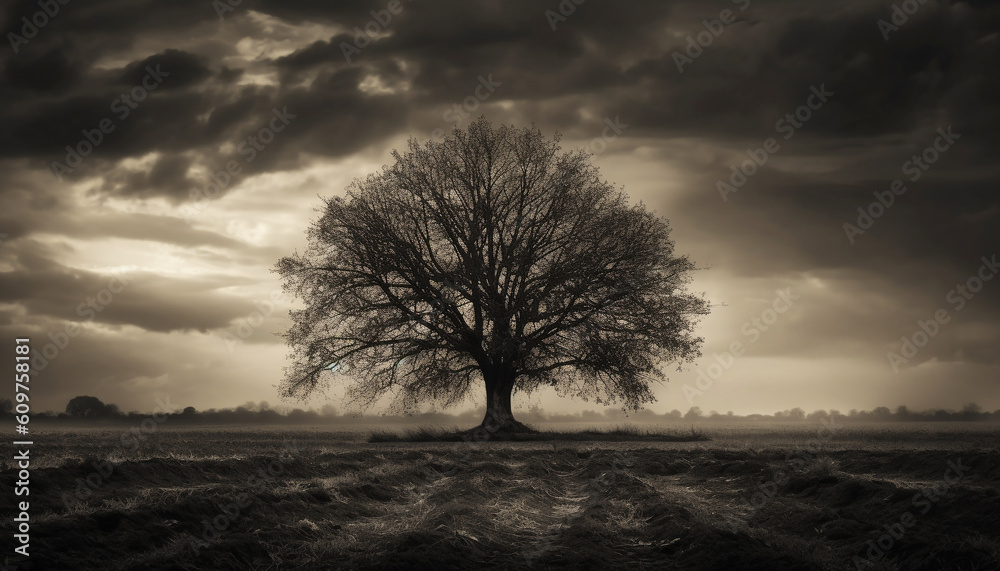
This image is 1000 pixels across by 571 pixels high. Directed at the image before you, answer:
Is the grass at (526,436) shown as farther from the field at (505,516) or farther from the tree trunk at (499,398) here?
the field at (505,516)

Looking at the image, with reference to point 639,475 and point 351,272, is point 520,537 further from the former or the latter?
point 351,272

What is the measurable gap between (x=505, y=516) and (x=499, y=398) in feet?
66.9

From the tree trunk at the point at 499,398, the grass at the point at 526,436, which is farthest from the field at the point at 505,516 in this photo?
the tree trunk at the point at 499,398

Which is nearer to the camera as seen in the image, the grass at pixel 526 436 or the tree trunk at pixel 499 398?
the grass at pixel 526 436

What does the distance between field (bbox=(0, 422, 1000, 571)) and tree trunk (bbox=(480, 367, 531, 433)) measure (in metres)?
14.8

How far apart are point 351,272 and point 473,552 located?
76.8ft

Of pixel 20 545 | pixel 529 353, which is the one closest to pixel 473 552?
pixel 20 545

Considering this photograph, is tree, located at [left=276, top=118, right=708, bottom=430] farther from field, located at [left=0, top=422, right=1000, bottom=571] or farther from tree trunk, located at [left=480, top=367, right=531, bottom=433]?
field, located at [left=0, top=422, right=1000, bottom=571]

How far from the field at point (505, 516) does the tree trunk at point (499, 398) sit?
14816mm

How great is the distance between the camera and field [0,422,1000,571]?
26.9 ft

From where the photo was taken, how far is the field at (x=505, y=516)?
26.9 feet

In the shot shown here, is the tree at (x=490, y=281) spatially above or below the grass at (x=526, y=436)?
above

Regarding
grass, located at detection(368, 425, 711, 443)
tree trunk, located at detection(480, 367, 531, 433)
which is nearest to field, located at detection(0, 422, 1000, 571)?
grass, located at detection(368, 425, 711, 443)

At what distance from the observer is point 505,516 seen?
10898mm
